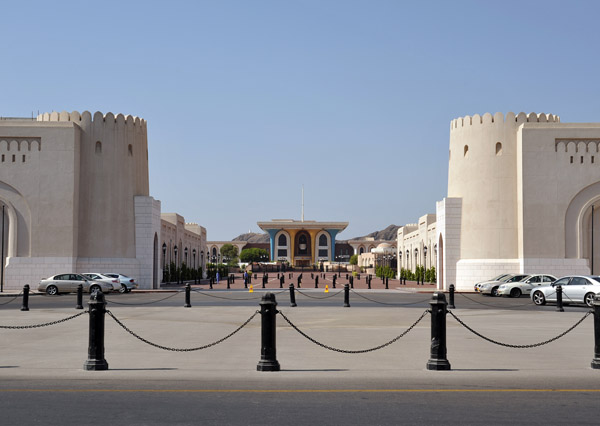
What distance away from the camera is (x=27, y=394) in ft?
27.6

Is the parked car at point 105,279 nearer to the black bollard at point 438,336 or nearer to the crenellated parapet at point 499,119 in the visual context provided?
the crenellated parapet at point 499,119

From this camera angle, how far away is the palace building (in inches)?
5787

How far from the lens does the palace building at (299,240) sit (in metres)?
147

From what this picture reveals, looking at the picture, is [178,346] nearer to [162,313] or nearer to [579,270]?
[162,313]

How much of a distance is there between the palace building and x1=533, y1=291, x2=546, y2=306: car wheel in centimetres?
11704

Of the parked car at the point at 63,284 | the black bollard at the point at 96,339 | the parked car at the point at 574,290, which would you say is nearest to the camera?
the black bollard at the point at 96,339

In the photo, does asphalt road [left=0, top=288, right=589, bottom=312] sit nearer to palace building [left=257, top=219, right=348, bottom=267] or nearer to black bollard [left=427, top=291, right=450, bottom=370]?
black bollard [left=427, top=291, right=450, bottom=370]

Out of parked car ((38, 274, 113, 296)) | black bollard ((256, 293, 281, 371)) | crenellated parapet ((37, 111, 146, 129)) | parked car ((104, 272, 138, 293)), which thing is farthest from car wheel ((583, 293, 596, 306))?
crenellated parapet ((37, 111, 146, 129))

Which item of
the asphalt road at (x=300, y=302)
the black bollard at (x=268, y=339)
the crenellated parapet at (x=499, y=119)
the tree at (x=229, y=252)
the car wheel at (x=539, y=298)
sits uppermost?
the crenellated parapet at (x=499, y=119)

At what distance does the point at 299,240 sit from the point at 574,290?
130262 millimetres

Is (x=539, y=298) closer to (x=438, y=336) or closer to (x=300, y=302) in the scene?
(x=300, y=302)

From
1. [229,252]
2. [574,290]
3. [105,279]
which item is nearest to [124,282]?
[105,279]

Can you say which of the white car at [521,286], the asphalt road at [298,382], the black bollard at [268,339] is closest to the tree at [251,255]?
the white car at [521,286]

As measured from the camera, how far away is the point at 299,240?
156750 millimetres
